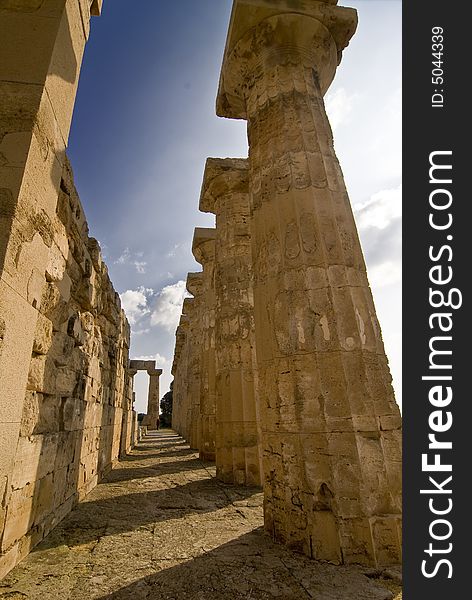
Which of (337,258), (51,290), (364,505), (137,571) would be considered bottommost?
(137,571)

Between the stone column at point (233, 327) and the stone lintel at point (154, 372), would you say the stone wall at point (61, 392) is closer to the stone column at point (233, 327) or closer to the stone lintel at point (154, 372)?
the stone column at point (233, 327)

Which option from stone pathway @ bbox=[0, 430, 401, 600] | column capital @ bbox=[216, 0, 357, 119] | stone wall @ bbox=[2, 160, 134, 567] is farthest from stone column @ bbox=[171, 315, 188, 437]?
column capital @ bbox=[216, 0, 357, 119]

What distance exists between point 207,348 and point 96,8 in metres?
7.43

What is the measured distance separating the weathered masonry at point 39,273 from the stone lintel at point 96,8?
0.01 m

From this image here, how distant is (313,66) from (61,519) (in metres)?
6.39

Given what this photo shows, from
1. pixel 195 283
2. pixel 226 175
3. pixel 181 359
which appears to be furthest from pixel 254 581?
pixel 181 359

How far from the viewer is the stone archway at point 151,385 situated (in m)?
28.9

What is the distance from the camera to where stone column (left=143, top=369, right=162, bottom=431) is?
2992 centimetres

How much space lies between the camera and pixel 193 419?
12586mm

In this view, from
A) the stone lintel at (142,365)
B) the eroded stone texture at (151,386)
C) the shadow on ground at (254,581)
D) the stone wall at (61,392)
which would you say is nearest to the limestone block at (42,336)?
the stone wall at (61,392)

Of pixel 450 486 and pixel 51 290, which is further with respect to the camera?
pixel 51 290

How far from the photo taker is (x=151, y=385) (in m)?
30.6

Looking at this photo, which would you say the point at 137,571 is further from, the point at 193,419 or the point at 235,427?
the point at 193,419

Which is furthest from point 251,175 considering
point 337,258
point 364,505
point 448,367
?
point 364,505
